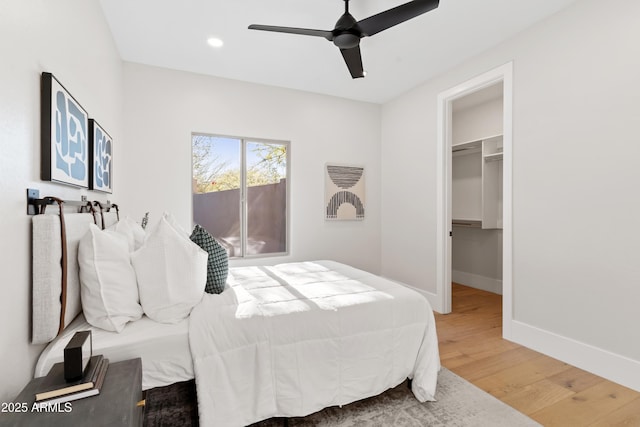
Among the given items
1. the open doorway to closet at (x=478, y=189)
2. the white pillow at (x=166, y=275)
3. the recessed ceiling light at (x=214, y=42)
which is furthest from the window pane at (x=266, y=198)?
the open doorway to closet at (x=478, y=189)

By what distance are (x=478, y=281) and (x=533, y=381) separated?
266 cm

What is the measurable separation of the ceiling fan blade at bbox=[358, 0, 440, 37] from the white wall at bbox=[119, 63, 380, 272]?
80.6 inches

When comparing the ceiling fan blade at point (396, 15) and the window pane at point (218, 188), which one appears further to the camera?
the window pane at point (218, 188)

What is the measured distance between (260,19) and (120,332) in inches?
98.3

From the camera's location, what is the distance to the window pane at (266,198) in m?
3.96

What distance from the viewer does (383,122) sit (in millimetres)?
4582

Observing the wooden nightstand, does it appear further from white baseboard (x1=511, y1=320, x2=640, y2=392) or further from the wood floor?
white baseboard (x1=511, y1=320, x2=640, y2=392)

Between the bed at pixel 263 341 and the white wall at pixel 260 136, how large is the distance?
1.80m

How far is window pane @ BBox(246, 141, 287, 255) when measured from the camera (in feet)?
13.0

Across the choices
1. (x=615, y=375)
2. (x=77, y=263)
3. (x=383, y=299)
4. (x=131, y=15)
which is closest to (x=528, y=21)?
(x=383, y=299)

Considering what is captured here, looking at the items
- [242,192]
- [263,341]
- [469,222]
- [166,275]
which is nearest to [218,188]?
[242,192]

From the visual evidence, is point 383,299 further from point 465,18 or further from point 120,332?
point 465,18

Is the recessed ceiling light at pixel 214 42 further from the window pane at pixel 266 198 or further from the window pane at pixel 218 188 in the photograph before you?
the window pane at pixel 266 198

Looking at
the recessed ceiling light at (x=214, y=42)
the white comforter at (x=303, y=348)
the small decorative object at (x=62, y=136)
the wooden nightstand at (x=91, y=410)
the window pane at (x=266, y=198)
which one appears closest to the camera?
the wooden nightstand at (x=91, y=410)
